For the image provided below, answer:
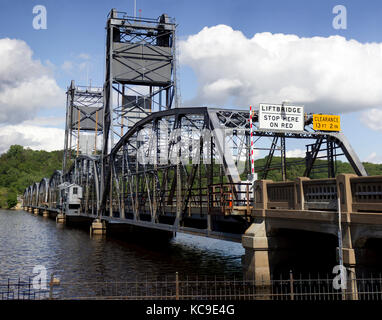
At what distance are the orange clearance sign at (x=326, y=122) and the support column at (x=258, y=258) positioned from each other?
11.3m

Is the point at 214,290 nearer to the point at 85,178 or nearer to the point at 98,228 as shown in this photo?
the point at 98,228

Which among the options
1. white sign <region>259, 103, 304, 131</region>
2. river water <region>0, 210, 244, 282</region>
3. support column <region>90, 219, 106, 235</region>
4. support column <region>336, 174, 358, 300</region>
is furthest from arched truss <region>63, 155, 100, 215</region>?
support column <region>336, 174, 358, 300</region>

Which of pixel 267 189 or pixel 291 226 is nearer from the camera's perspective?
pixel 291 226

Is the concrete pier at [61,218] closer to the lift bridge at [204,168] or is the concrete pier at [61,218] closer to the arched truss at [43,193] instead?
the lift bridge at [204,168]

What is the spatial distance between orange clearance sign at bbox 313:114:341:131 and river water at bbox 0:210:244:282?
10493 mm

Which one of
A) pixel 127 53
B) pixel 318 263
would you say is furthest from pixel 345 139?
pixel 127 53

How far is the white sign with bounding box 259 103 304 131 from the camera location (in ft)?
70.0

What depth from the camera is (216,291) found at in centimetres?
1830

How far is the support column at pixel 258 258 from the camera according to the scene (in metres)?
17.2

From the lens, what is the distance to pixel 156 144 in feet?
111

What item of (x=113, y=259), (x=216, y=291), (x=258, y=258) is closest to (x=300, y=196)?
(x=258, y=258)

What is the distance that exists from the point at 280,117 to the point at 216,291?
9.42m

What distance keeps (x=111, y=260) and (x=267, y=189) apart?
55.2 ft
